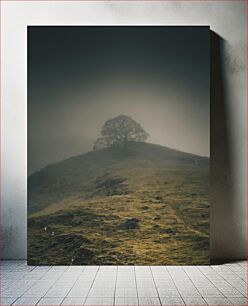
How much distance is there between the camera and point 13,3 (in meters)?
6.17

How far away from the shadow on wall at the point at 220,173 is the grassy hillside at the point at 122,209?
265 millimetres

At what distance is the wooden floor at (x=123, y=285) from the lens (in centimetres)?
448

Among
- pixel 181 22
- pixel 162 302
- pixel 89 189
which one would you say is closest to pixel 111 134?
pixel 89 189

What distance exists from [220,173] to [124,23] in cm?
190

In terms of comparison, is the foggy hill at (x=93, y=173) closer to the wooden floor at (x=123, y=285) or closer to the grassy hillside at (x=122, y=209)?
the grassy hillside at (x=122, y=209)

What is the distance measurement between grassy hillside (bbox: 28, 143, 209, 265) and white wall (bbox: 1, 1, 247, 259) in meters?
0.31

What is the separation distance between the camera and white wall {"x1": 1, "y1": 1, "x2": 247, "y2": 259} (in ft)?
20.1

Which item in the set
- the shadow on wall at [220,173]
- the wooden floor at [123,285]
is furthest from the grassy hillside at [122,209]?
the shadow on wall at [220,173]

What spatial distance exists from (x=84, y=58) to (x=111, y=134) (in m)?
0.84

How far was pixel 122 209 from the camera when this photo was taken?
586 centimetres

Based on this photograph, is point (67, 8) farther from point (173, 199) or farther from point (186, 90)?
point (173, 199)

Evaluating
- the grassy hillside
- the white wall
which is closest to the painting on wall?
the grassy hillside

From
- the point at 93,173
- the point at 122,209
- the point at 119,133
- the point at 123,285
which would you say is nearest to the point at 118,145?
the point at 119,133

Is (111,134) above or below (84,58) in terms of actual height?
below
